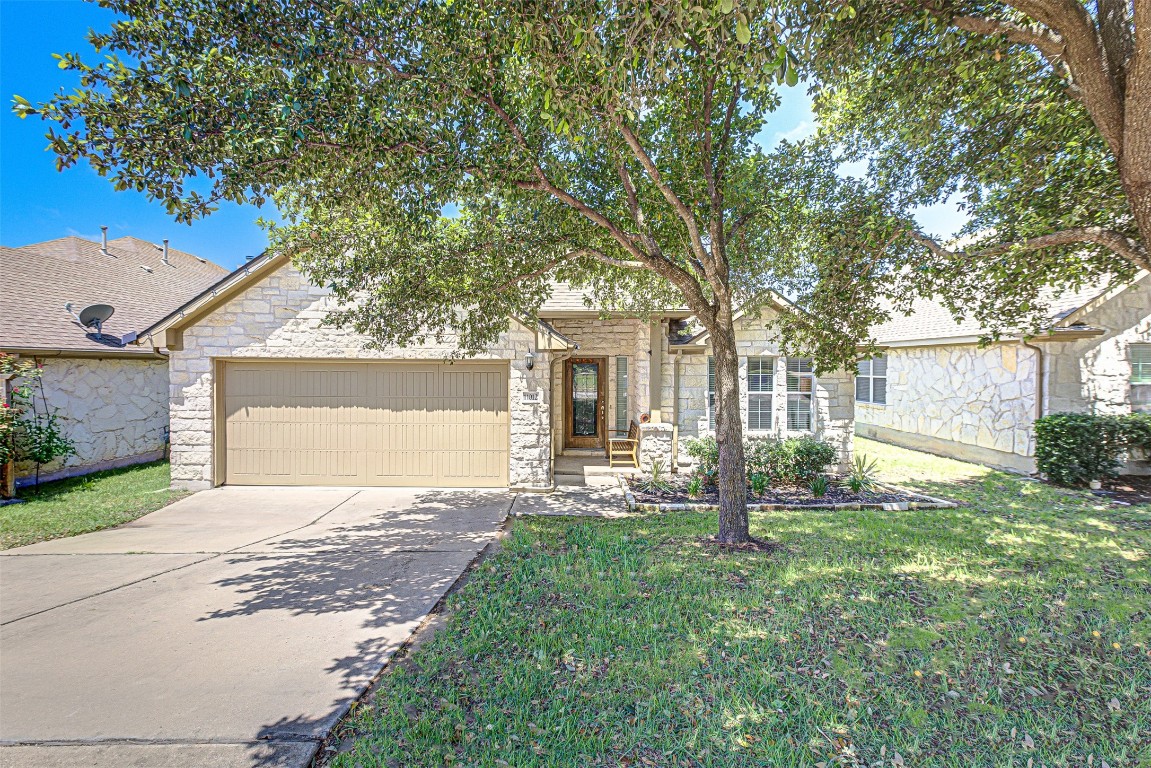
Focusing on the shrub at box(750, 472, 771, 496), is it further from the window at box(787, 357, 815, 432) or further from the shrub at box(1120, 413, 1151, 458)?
the shrub at box(1120, 413, 1151, 458)

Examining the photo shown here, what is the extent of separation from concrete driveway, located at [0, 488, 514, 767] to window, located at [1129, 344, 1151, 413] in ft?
43.5

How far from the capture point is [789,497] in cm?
855

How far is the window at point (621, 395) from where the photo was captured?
12.5 m

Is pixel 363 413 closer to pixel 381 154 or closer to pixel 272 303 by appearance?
pixel 272 303

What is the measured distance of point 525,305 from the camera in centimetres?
789

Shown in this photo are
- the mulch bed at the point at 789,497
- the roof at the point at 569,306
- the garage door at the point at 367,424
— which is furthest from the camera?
the roof at the point at 569,306

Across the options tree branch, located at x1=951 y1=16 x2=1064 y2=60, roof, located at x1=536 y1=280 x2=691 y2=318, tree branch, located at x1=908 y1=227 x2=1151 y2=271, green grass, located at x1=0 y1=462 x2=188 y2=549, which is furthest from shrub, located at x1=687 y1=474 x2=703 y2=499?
green grass, located at x1=0 y1=462 x2=188 y2=549

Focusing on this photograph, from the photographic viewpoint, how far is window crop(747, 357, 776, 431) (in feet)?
34.9

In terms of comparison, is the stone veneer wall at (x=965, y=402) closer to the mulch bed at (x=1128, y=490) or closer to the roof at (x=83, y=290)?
the mulch bed at (x=1128, y=490)

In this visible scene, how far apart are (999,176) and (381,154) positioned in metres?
7.64

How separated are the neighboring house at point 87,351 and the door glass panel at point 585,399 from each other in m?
9.08

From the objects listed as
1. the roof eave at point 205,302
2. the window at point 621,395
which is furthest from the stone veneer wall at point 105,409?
the window at point 621,395


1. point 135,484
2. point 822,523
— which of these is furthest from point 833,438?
point 135,484

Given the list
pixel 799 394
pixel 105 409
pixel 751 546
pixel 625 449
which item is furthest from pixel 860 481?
pixel 105 409
